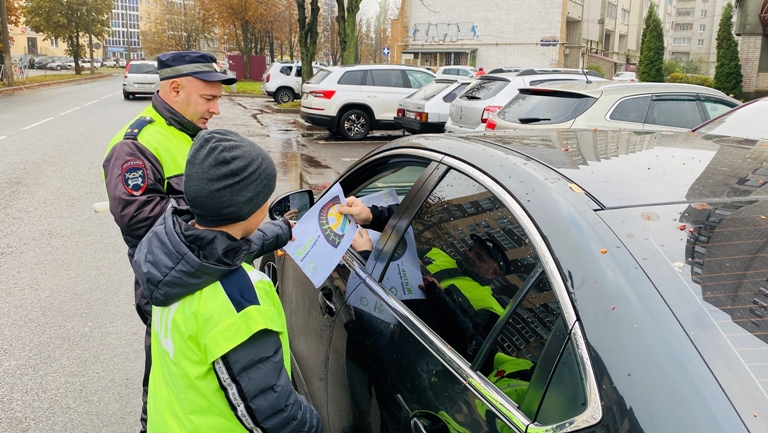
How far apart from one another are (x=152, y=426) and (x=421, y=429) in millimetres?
813

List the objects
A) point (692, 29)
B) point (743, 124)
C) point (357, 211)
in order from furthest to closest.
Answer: point (692, 29) → point (743, 124) → point (357, 211)

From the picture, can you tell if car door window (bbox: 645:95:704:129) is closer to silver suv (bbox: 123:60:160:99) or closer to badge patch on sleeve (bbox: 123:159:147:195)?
badge patch on sleeve (bbox: 123:159:147:195)

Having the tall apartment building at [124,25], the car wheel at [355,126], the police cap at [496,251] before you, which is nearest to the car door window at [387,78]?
the car wheel at [355,126]

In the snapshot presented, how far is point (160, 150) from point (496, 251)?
160 cm

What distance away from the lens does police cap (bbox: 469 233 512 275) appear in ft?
5.97

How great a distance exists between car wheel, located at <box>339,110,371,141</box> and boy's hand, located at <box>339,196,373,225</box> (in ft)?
42.4

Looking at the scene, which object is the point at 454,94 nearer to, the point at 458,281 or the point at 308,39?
the point at 458,281

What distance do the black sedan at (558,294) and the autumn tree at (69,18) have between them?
58.8m

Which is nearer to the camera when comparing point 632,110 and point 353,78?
point 632,110

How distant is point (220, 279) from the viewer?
63.3 inches

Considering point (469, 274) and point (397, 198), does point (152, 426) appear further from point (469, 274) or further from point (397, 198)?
point (397, 198)

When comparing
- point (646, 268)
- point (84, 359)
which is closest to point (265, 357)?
point (646, 268)

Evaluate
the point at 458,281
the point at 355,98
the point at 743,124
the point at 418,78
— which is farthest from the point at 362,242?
the point at 418,78

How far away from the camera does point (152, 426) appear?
182 centimetres
